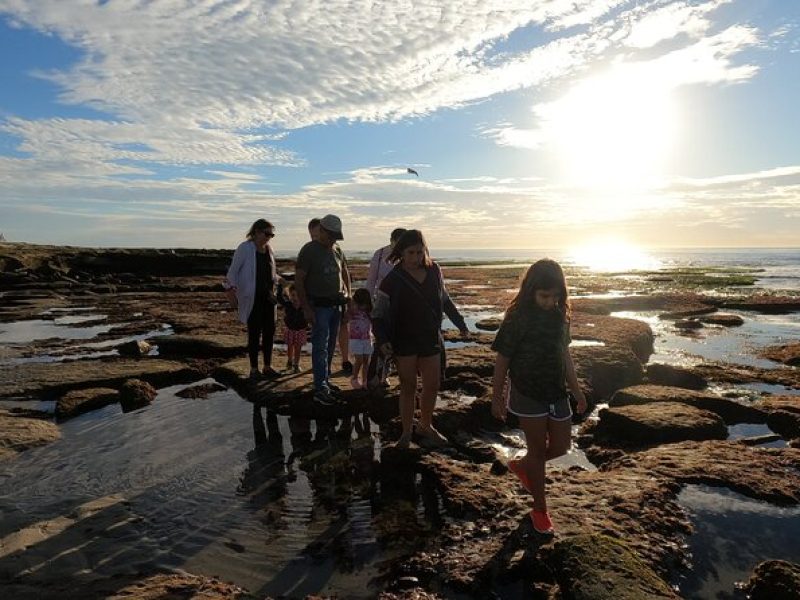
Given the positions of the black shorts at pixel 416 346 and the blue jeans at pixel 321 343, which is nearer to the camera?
the black shorts at pixel 416 346

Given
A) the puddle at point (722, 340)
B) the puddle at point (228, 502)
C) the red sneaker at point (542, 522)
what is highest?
the red sneaker at point (542, 522)

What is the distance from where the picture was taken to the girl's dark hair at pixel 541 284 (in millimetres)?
4016

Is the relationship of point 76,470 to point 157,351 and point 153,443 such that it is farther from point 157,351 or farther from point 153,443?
point 157,351

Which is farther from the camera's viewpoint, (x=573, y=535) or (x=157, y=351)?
(x=157, y=351)

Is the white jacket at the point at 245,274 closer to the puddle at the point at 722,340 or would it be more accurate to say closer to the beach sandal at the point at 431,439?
the beach sandal at the point at 431,439

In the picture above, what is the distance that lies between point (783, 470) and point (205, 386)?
7625mm

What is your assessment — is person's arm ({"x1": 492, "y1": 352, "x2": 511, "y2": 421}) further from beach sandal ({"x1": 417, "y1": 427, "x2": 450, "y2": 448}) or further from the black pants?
the black pants

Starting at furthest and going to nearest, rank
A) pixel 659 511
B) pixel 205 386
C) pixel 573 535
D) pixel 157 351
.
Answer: pixel 157 351, pixel 205 386, pixel 659 511, pixel 573 535

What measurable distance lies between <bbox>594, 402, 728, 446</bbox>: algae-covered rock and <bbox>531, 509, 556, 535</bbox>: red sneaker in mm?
2572

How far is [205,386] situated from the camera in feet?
28.1

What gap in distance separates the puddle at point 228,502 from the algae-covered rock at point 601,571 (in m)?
1.07

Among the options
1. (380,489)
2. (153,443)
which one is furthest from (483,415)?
(153,443)

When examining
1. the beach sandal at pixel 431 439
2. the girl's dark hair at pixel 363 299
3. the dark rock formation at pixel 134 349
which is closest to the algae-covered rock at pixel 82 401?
the dark rock formation at pixel 134 349

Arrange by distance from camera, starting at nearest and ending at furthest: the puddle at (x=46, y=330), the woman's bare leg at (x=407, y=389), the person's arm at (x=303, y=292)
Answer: the woman's bare leg at (x=407, y=389)
the person's arm at (x=303, y=292)
the puddle at (x=46, y=330)
